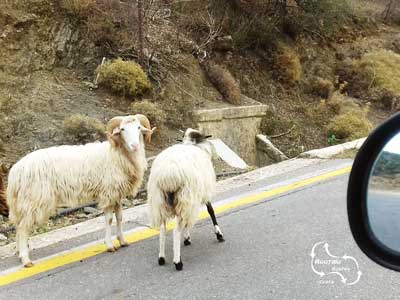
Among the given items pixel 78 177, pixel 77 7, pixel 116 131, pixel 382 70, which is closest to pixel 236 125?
pixel 77 7

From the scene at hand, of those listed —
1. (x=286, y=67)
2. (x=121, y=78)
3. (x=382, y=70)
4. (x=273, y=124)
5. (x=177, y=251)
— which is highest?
(x=121, y=78)

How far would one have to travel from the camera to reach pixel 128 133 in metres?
5.43

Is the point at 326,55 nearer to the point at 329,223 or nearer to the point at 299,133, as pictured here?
the point at 299,133

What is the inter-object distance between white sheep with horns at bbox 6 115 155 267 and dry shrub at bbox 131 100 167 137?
16.2ft

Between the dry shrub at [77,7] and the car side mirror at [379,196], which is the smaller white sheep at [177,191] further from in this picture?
the dry shrub at [77,7]

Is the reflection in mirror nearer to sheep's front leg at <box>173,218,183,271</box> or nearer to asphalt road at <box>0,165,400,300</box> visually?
asphalt road at <box>0,165,400,300</box>

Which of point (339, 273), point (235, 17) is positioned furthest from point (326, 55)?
point (339, 273)

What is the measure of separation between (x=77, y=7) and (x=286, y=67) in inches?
282

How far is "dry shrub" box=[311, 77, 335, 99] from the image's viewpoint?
54.9 ft

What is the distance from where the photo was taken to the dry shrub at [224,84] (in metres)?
13.7

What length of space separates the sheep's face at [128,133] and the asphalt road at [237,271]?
1.04 meters

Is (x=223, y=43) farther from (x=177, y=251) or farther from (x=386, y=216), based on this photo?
(x=386, y=216)

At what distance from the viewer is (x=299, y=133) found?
14.6 m

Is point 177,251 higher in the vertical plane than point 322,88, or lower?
higher
